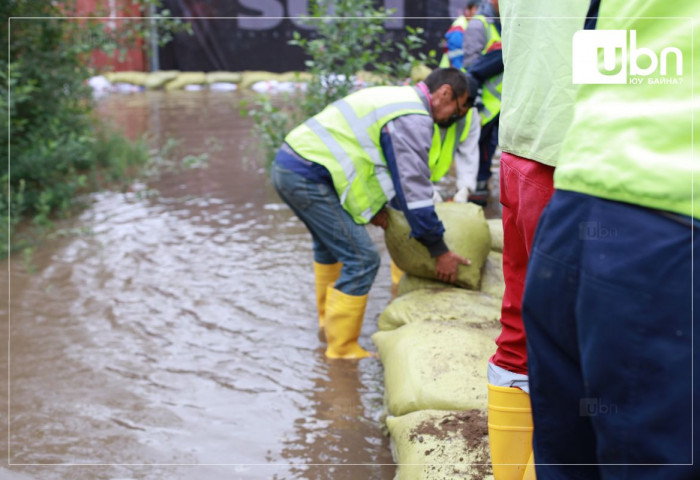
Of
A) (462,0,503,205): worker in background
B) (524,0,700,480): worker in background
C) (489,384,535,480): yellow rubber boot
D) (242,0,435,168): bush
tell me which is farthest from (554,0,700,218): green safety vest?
(242,0,435,168): bush

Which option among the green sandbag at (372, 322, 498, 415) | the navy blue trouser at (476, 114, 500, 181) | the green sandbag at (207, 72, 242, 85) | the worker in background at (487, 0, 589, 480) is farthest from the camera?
the green sandbag at (207, 72, 242, 85)

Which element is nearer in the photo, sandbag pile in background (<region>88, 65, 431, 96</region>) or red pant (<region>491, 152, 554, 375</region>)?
red pant (<region>491, 152, 554, 375</region>)

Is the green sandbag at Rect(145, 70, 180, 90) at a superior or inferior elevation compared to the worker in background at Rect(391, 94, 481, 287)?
superior

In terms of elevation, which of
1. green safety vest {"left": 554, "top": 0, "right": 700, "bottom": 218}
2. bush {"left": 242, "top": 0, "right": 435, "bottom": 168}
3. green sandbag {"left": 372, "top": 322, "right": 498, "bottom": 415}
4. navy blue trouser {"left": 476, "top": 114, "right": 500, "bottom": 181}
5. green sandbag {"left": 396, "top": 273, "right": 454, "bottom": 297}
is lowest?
green sandbag {"left": 372, "top": 322, "right": 498, "bottom": 415}

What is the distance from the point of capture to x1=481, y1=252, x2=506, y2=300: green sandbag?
3.67 metres

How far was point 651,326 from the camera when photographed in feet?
3.18

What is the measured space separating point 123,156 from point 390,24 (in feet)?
30.4

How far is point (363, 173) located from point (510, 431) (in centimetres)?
181

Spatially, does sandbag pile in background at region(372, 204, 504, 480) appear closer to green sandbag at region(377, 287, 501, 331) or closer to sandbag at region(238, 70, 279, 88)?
green sandbag at region(377, 287, 501, 331)

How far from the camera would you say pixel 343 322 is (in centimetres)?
359

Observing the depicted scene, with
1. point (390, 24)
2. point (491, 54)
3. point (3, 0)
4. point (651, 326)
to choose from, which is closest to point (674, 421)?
point (651, 326)

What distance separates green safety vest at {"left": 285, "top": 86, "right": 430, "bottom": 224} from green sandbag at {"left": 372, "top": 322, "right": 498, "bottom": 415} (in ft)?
2.21

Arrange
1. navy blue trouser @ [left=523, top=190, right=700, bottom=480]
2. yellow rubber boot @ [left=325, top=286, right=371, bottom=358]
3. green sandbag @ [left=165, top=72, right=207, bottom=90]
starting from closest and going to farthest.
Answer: navy blue trouser @ [left=523, top=190, right=700, bottom=480] → yellow rubber boot @ [left=325, top=286, right=371, bottom=358] → green sandbag @ [left=165, top=72, right=207, bottom=90]

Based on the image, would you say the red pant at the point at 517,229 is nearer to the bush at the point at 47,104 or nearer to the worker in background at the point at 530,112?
the worker in background at the point at 530,112
